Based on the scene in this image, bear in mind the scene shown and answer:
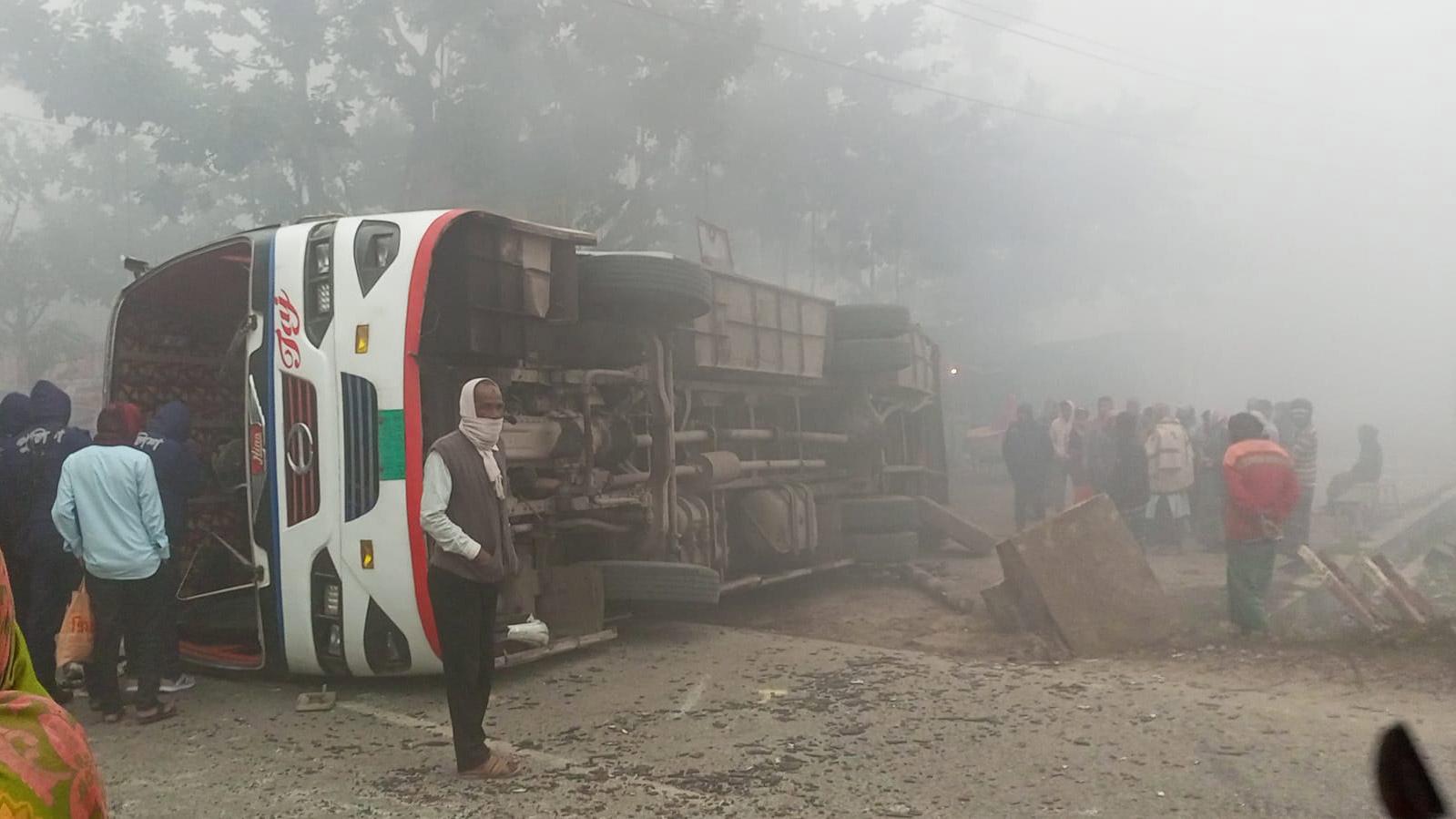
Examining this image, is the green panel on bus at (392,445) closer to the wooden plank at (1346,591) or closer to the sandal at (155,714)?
the sandal at (155,714)

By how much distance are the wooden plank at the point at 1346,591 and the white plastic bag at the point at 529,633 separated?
4351 millimetres

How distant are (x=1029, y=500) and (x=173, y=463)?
9.88 metres

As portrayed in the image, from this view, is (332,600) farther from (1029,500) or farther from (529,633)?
(1029,500)

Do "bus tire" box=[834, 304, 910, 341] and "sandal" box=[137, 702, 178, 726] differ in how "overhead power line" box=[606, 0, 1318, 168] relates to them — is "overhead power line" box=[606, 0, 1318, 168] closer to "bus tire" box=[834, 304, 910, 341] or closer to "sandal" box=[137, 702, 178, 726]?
"bus tire" box=[834, 304, 910, 341]

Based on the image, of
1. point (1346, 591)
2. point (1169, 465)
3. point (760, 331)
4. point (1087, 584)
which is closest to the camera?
point (1346, 591)

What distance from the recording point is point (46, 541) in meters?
5.46

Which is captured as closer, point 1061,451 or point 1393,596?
point 1393,596

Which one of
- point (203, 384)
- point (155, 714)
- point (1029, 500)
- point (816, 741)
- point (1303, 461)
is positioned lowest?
point (816, 741)

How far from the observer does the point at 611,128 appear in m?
17.6

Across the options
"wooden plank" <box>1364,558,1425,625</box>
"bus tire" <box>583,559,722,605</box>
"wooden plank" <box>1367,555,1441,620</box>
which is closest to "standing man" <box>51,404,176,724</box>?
"bus tire" <box>583,559,722,605</box>

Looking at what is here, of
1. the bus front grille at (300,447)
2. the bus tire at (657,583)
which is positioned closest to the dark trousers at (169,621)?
the bus front grille at (300,447)

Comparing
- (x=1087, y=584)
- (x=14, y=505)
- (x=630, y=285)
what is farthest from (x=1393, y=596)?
(x=14, y=505)

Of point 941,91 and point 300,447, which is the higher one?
point 941,91

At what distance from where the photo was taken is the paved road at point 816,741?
13.3ft
